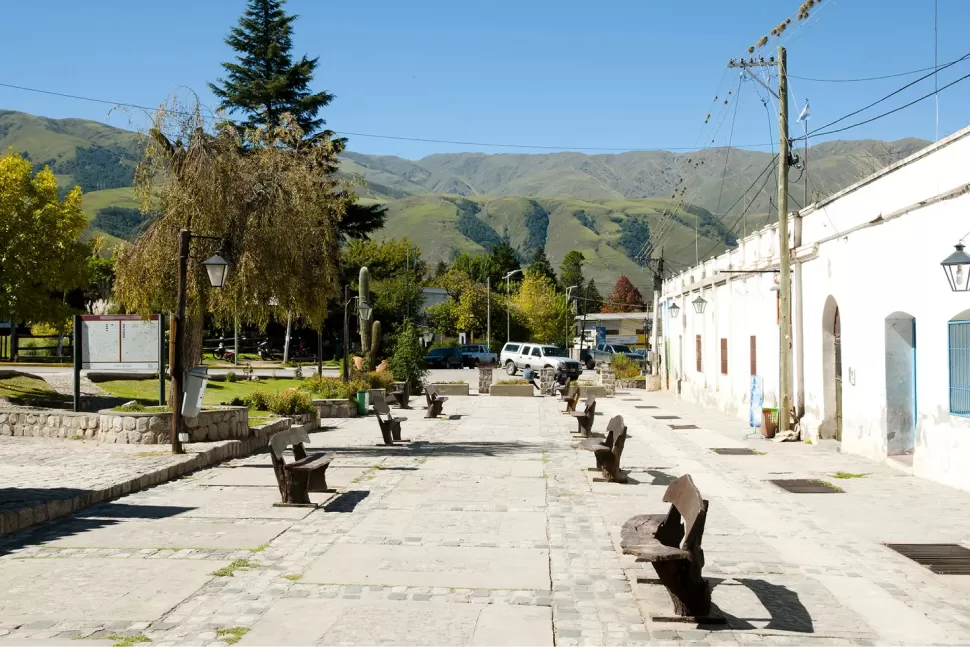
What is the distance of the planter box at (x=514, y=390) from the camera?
3700 centimetres

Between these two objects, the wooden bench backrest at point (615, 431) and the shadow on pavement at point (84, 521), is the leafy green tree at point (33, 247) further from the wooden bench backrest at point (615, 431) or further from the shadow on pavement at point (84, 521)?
the wooden bench backrest at point (615, 431)

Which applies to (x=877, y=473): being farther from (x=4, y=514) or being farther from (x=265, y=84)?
(x=265, y=84)

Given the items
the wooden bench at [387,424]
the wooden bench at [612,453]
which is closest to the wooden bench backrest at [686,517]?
the wooden bench at [612,453]

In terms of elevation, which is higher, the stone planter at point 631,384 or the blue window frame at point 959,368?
the blue window frame at point 959,368

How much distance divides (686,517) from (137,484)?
8.12m

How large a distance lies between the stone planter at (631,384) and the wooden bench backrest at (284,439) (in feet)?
103

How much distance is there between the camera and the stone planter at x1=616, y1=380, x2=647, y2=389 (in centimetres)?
4320

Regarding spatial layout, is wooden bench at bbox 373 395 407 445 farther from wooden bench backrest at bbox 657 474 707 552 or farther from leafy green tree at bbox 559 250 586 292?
leafy green tree at bbox 559 250 586 292

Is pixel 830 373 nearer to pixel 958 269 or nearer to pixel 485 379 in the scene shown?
pixel 958 269

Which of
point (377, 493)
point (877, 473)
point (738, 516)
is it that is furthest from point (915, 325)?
point (377, 493)

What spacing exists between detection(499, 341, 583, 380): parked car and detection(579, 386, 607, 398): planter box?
299 inches

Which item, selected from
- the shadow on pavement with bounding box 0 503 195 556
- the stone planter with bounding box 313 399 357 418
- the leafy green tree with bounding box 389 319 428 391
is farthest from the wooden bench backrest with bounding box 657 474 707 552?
the leafy green tree with bounding box 389 319 428 391

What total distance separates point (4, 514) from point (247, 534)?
7.73 ft

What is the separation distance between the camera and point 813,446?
1875 cm
